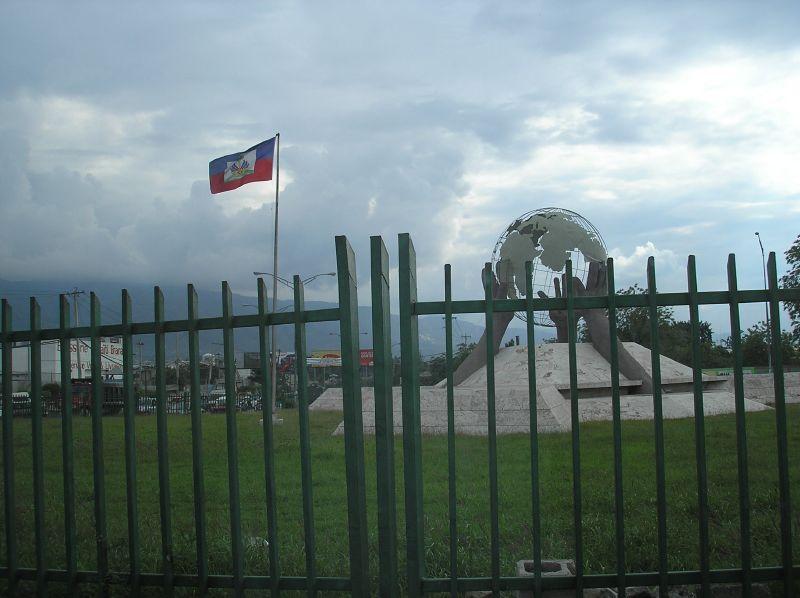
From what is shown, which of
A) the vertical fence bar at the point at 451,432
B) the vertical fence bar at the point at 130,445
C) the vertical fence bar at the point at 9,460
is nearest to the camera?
the vertical fence bar at the point at 451,432

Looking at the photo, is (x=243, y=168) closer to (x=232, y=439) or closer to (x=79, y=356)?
(x=79, y=356)

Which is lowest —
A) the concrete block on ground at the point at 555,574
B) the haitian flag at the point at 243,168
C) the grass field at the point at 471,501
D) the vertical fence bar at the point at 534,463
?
the grass field at the point at 471,501

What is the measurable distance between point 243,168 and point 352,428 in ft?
54.0

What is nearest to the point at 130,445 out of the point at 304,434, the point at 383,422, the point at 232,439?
the point at 232,439

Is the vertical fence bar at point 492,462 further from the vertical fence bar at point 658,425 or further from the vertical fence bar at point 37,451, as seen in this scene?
the vertical fence bar at point 37,451

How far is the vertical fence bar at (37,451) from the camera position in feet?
15.0

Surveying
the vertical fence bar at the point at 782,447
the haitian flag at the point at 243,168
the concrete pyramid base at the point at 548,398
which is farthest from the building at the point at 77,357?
the haitian flag at the point at 243,168

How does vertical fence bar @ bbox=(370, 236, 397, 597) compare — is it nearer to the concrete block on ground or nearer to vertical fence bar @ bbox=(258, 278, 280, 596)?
vertical fence bar @ bbox=(258, 278, 280, 596)

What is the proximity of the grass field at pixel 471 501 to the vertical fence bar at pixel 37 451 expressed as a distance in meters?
0.60

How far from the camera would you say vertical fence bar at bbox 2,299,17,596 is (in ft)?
15.4

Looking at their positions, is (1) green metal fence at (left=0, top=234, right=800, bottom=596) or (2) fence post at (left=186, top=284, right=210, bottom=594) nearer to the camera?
(1) green metal fence at (left=0, top=234, right=800, bottom=596)

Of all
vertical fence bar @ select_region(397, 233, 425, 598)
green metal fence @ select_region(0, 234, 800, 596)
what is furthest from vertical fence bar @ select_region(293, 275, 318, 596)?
vertical fence bar @ select_region(397, 233, 425, 598)

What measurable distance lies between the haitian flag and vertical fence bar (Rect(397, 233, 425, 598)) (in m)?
15.9

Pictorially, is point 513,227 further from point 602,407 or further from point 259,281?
point 259,281
